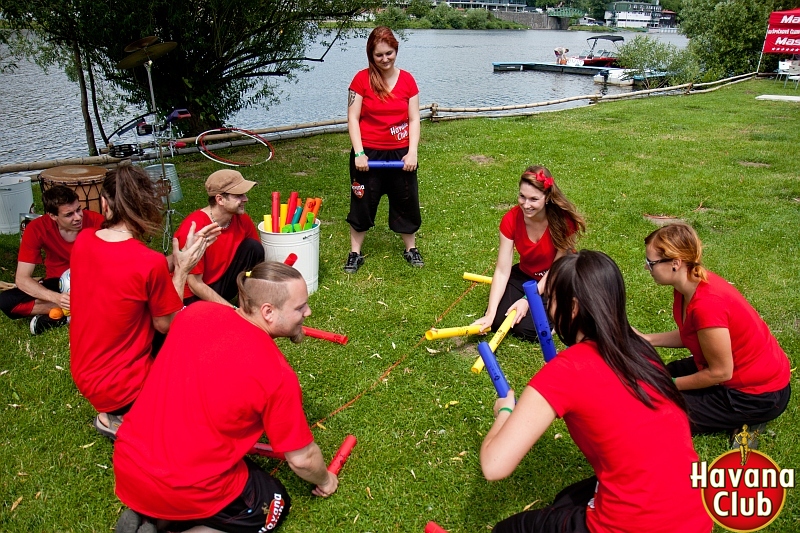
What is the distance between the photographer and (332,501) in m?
3.07

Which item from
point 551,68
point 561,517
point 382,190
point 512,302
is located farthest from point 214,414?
point 551,68

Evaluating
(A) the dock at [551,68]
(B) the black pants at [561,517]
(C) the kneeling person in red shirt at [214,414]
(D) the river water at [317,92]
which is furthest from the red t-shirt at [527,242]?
(A) the dock at [551,68]

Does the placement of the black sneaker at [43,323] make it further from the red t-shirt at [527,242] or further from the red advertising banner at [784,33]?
the red advertising banner at [784,33]

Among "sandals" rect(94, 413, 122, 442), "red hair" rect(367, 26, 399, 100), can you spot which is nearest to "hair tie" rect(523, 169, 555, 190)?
"red hair" rect(367, 26, 399, 100)

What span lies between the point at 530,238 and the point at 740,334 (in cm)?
175

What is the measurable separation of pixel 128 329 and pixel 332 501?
1.39 metres

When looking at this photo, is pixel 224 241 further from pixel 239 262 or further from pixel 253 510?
pixel 253 510

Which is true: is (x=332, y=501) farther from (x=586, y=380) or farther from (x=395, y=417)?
(x=586, y=380)

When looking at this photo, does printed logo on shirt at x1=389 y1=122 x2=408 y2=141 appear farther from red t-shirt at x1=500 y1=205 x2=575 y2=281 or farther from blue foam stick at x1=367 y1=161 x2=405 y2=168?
red t-shirt at x1=500 y1=205 x2=575 y2=281

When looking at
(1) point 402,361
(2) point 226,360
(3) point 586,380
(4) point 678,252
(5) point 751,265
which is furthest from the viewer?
(5) point 751,265

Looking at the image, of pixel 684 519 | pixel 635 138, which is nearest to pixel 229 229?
pixel 684 519

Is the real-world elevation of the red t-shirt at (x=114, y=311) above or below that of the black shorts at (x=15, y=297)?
above

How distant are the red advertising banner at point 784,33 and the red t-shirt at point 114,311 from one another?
25.0 metres

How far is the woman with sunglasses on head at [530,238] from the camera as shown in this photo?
4.16m
